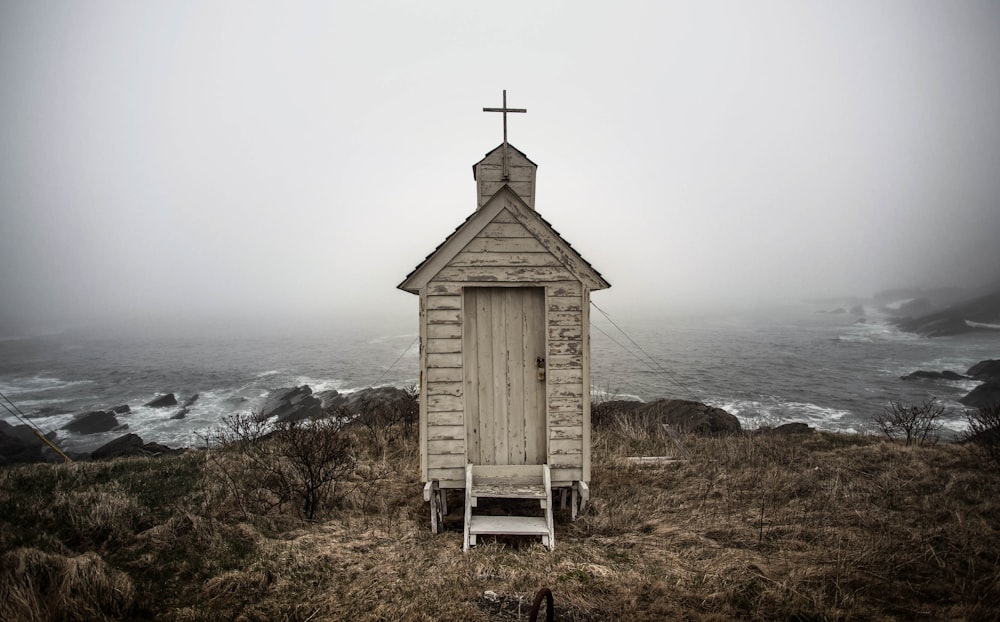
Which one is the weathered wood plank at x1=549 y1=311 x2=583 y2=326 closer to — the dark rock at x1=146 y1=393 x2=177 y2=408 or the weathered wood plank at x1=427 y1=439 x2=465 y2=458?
the weathered wood plank at x1=427 y1=439 x2=465 y2=458

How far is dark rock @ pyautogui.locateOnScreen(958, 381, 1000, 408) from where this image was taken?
91.4 ft

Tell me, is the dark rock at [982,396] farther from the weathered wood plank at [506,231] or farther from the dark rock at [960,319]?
the dark rock at [960,319]

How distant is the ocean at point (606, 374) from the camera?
27688mm

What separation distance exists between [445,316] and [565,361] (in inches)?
71.0

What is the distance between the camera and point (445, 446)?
6320 mm

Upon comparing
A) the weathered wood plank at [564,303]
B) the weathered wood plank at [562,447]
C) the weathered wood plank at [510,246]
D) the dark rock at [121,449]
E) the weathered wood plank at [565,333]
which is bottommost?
the dark rock at [121,449]

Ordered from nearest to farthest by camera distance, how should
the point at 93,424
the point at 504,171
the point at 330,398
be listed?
the point at 504,171
the point at 93,424
the point at 330,398

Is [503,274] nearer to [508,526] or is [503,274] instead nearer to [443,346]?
[443,346]

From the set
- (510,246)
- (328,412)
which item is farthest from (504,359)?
(328,412)

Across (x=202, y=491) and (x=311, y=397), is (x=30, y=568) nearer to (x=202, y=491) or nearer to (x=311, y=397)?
(x=202, y=491)

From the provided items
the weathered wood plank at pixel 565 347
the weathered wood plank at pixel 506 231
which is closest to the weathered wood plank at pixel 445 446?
the weathered wood plank at pixel 565 347

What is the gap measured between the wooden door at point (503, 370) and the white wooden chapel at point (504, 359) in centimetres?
1

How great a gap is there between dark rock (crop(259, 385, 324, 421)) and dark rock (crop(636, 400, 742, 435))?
18.5 meters

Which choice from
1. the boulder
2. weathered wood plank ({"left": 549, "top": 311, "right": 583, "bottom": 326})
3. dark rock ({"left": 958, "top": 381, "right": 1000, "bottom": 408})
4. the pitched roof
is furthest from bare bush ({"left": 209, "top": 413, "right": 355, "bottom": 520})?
dark rock ({"left": 958, "top": 381, "right": 1000, "bottom": 408})
